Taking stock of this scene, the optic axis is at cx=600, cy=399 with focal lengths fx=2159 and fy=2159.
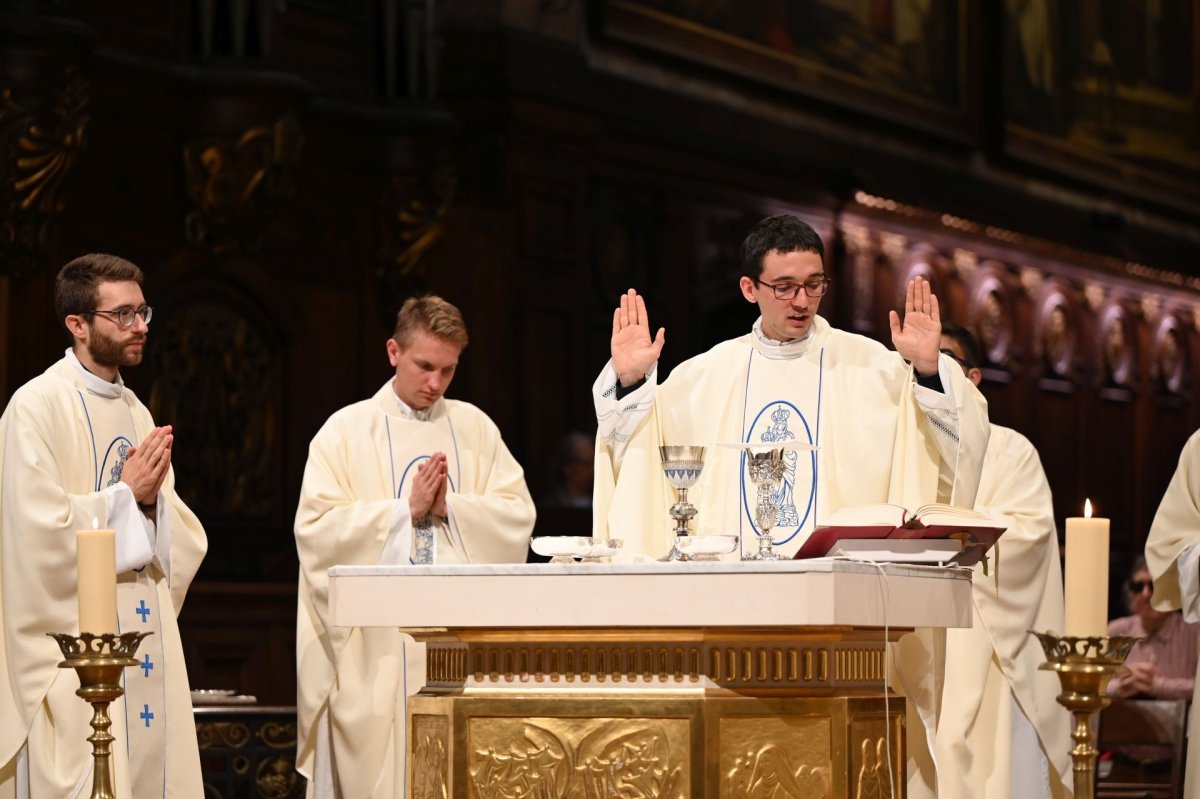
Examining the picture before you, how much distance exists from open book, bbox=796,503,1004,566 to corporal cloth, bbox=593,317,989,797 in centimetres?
54

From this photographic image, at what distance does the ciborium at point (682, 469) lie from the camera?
4.64 meters

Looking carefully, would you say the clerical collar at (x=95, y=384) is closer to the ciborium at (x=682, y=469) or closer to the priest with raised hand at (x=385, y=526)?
the priest with raised hand at (x=385, y=526)

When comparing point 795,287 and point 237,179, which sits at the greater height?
point 237,179

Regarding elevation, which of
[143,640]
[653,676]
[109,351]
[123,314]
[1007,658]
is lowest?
[1007,658]

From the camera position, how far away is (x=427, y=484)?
21.6 feet

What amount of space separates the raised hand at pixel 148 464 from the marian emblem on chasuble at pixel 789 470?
63.6 inches

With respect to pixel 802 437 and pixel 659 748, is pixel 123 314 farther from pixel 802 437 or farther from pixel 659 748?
pixel 659 748

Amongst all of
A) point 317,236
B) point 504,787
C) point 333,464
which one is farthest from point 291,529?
point 504,787

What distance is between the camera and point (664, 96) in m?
11.2

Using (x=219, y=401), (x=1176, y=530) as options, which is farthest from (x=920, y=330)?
(x=219, y=401)

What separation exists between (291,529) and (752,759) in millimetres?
5061

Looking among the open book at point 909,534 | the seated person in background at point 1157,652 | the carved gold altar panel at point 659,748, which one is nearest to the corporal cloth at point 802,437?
the open book at point 909,534

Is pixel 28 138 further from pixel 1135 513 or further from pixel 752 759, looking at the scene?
pixel 1135 513

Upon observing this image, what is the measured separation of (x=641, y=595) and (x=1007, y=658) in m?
3.35
